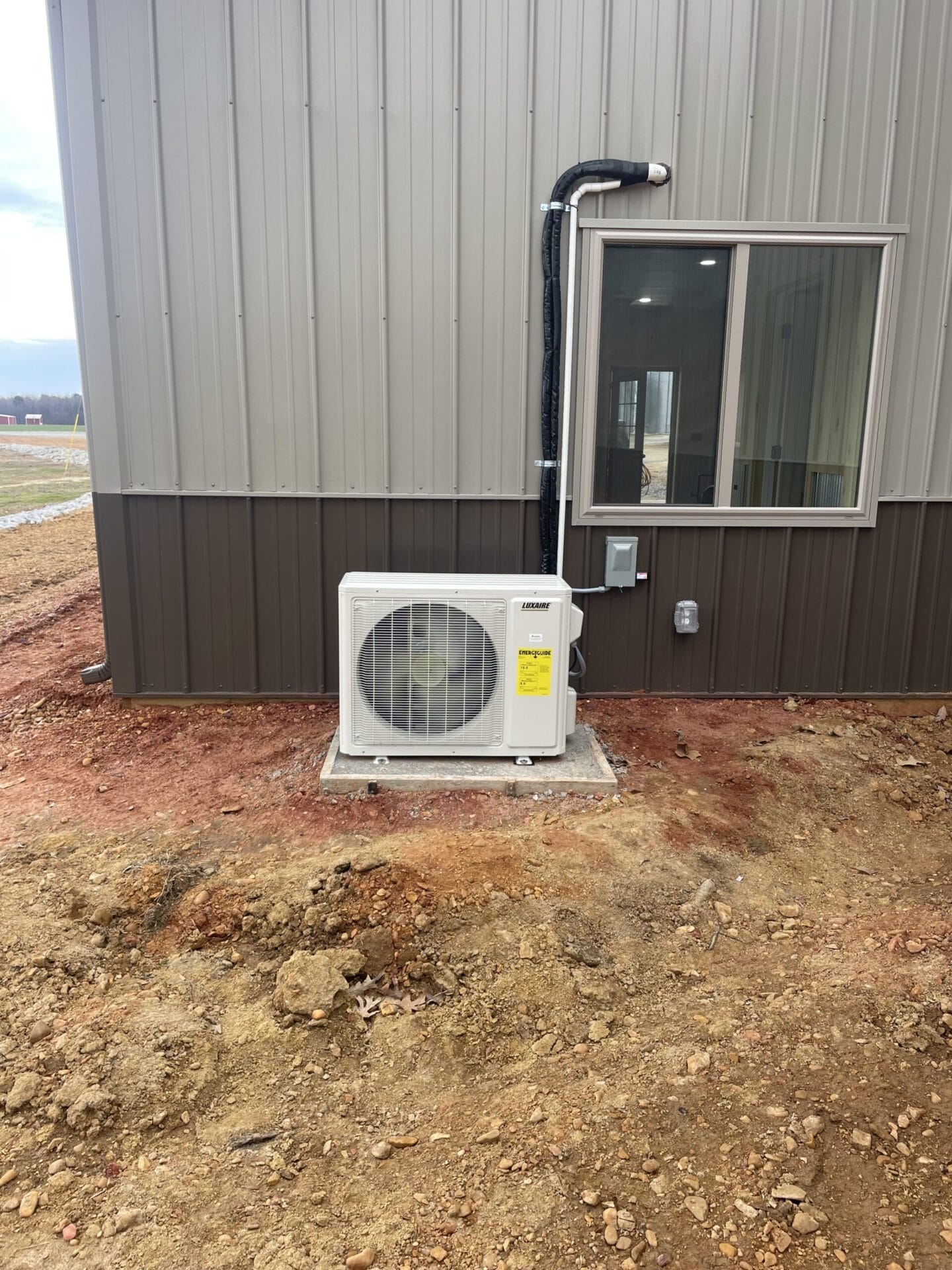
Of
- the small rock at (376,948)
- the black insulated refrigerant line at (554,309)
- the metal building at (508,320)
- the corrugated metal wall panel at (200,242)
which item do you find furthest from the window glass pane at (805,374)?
the small rock at (376,948)

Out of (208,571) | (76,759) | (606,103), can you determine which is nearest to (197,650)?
(208,571)

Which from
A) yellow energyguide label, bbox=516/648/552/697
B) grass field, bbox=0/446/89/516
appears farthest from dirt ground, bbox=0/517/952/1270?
grass field, bbox=0/446/89/516

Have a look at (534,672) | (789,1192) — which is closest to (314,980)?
(789,1192)

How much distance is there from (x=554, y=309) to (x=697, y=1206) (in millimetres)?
3732

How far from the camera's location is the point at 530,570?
4.52 metres

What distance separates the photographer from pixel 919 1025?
7.09 feet

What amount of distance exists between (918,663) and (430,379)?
313 centimetres

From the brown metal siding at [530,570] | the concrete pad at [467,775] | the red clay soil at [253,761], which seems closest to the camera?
the red clay soil at [253,761]

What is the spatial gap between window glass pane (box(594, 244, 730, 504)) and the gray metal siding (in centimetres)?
28

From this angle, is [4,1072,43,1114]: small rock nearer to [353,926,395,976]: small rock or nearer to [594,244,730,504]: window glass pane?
[353,926,395,976]: small rock

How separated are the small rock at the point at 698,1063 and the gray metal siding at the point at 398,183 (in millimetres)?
2968

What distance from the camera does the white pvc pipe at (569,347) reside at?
411 cm

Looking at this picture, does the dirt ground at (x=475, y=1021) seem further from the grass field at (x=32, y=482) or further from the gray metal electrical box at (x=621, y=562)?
the grass field at (x=32, y=482)

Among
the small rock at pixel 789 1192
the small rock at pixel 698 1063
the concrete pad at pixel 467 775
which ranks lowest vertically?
the small rock at pixel 698 1063
